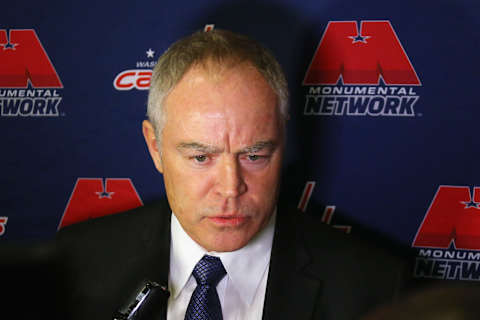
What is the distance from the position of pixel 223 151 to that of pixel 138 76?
24.2 inches

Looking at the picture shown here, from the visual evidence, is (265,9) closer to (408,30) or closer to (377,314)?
(408,30)

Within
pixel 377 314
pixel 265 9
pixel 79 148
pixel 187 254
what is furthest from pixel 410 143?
pixel 377 314

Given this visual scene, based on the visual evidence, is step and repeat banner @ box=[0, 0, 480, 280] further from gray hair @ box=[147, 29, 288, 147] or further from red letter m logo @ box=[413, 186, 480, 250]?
gray hair @ box=[147, 29, 288, 147]

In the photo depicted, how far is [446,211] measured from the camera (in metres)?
1.72

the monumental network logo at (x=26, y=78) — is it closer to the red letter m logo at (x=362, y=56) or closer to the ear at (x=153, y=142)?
the ear at (x=153, y=142)

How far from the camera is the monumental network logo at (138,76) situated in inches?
67.6

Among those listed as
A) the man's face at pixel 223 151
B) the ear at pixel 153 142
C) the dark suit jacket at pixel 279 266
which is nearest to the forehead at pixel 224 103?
the man's face at pixel 223 151

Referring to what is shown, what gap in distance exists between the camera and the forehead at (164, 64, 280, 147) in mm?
1243

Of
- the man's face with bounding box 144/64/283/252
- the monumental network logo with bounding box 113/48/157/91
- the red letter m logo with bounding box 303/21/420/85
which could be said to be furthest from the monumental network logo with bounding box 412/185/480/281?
the monumental network logo with bounding box 113/48/157/91

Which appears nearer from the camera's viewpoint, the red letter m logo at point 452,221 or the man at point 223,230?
the man at point 223,230

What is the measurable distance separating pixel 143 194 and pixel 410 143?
91 cm

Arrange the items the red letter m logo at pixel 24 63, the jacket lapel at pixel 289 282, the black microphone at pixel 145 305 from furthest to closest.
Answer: the red letter m logo at pixel 24 63
the jacket lapel at pixel 289 282
the black microphone at pixel 145 305

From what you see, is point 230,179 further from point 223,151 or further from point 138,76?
point 138,76

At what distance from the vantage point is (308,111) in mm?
1701
